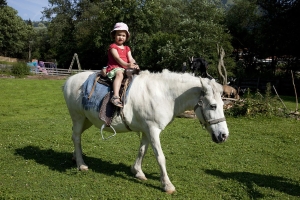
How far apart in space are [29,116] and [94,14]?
3613 centimetres

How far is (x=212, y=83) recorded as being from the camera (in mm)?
4418

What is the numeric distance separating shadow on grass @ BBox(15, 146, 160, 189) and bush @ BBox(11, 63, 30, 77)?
24125 mm

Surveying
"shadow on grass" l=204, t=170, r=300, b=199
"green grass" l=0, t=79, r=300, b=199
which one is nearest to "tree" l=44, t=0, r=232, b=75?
"green grass" l=0, t=79, r=300, b=199

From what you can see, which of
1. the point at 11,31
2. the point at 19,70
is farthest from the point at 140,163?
the point at 11,31

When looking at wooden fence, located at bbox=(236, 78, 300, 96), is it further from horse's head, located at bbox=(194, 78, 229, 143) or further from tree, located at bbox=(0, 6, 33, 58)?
tree, located at bbox=(0, 6, 33, 58)

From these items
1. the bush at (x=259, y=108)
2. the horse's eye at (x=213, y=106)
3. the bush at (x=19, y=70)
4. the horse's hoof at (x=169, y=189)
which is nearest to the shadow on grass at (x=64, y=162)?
the horse's hoof at (x=169, y=189)

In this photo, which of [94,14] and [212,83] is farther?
[94,14]

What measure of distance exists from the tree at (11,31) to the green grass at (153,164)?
149 feet

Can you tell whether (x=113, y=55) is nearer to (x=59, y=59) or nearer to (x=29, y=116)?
(x=29, y=116)

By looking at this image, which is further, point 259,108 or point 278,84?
point 278,84

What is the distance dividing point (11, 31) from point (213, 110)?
5368 cm

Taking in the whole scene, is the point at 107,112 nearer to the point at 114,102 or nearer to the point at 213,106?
the point at 114,102

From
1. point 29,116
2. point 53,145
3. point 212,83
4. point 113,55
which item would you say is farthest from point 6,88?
point 212,83

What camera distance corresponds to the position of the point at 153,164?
→ 5.94 meters
